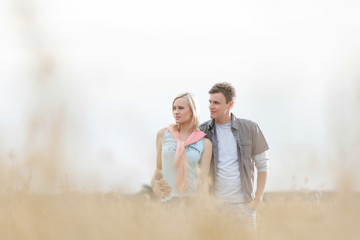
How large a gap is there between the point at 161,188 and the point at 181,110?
0.70 metres

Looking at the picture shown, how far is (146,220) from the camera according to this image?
1766 millimetres

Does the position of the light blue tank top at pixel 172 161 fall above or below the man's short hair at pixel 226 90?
below

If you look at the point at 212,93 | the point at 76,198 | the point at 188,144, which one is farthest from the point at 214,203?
the point at 212,93

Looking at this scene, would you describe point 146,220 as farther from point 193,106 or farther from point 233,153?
point 233,153

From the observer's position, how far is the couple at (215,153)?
3709mm

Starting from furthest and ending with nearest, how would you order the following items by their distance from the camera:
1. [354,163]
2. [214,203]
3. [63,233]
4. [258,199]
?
1. [258,199]
2. [214,203]
3. [63,233]
4. [354,163]

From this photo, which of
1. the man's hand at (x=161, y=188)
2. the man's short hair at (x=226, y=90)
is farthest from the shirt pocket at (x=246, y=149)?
the man's hand at (x=161, y=188)

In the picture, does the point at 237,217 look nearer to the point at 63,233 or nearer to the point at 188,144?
the point at 63,233

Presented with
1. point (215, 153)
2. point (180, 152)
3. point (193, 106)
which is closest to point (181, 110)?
point (193, 106)

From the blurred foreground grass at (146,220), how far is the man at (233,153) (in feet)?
6.83

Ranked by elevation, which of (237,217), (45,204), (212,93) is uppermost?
(212,93)

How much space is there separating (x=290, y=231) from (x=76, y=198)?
0.87 meters

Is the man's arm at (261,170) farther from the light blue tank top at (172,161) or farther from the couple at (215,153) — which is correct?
the light blue tank top at (172,161)

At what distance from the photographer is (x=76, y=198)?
1.82 meters
